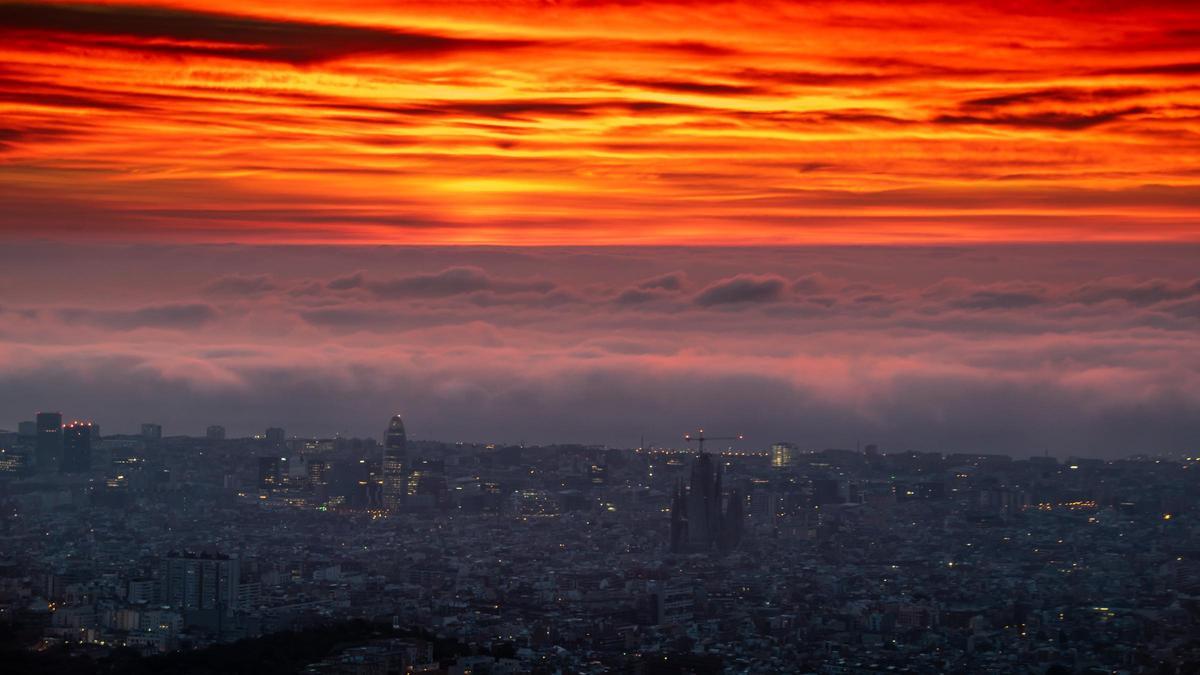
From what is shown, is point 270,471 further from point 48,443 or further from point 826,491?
point 826,491

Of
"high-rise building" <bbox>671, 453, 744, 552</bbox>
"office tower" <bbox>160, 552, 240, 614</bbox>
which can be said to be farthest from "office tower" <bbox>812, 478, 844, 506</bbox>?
"office tower" <bbox>160, 552, 240, 614</bbox>

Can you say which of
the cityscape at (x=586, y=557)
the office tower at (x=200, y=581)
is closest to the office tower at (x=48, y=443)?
the cityscape at (x=586, y=557)

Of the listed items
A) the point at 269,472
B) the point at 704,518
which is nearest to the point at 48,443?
the point at 269,472

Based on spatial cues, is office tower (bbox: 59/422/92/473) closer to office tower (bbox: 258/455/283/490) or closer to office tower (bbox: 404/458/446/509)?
office tower (bbox: 258/455/283/490)

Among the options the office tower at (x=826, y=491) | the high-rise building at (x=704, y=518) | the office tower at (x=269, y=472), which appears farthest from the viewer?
the office tower at (x=269, y=472)

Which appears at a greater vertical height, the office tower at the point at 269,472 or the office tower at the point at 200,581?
the office tower at the point at 269,472

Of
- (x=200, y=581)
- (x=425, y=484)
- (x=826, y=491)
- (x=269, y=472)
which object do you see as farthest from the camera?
(x=425, y=484)

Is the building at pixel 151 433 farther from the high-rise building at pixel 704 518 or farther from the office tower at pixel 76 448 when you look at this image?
the high-rise building at pixel 704 518
